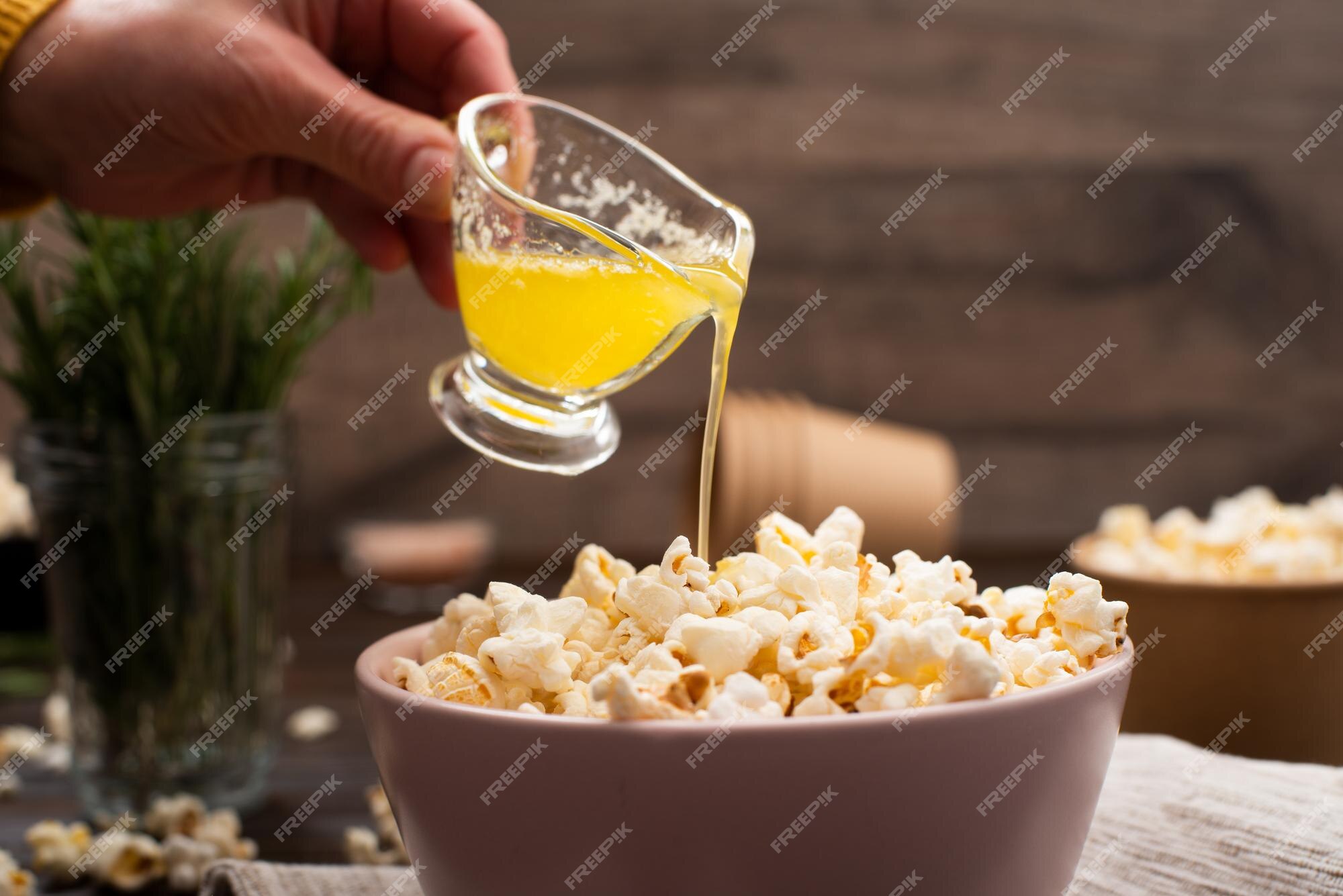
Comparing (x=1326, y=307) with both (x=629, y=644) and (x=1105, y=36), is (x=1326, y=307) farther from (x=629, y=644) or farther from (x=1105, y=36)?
(x=629, y=644)

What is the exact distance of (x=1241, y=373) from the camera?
2.23 m

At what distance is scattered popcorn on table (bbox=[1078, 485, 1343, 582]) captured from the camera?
0.83m

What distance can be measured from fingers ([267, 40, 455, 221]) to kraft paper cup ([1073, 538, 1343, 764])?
53 centimetres

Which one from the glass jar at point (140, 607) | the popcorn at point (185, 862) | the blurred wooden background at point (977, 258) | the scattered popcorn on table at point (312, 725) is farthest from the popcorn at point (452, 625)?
the blurred wooden background at point (977, 258)

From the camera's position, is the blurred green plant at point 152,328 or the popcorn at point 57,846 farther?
the blurred green plant at point 152,328

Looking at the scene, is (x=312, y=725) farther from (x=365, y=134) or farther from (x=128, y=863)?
(x=365, y=134)

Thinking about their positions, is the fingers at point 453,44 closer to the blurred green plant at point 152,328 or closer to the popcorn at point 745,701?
the blurred green plant at point 152,328

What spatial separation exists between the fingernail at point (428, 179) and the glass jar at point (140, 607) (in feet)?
0.75

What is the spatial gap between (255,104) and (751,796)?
Result: 2.04ft

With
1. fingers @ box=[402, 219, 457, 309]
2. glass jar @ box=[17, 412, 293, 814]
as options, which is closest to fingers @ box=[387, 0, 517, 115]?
fingers @ box=[402, 219, 457, 309]

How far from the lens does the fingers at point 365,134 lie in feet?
2.68

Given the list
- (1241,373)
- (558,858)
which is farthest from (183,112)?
(1241,373)

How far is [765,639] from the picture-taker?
480mm

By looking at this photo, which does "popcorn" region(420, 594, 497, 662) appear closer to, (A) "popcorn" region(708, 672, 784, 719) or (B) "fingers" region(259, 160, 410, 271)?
(A) "popcorn" region(708, 672, 784, 719)
